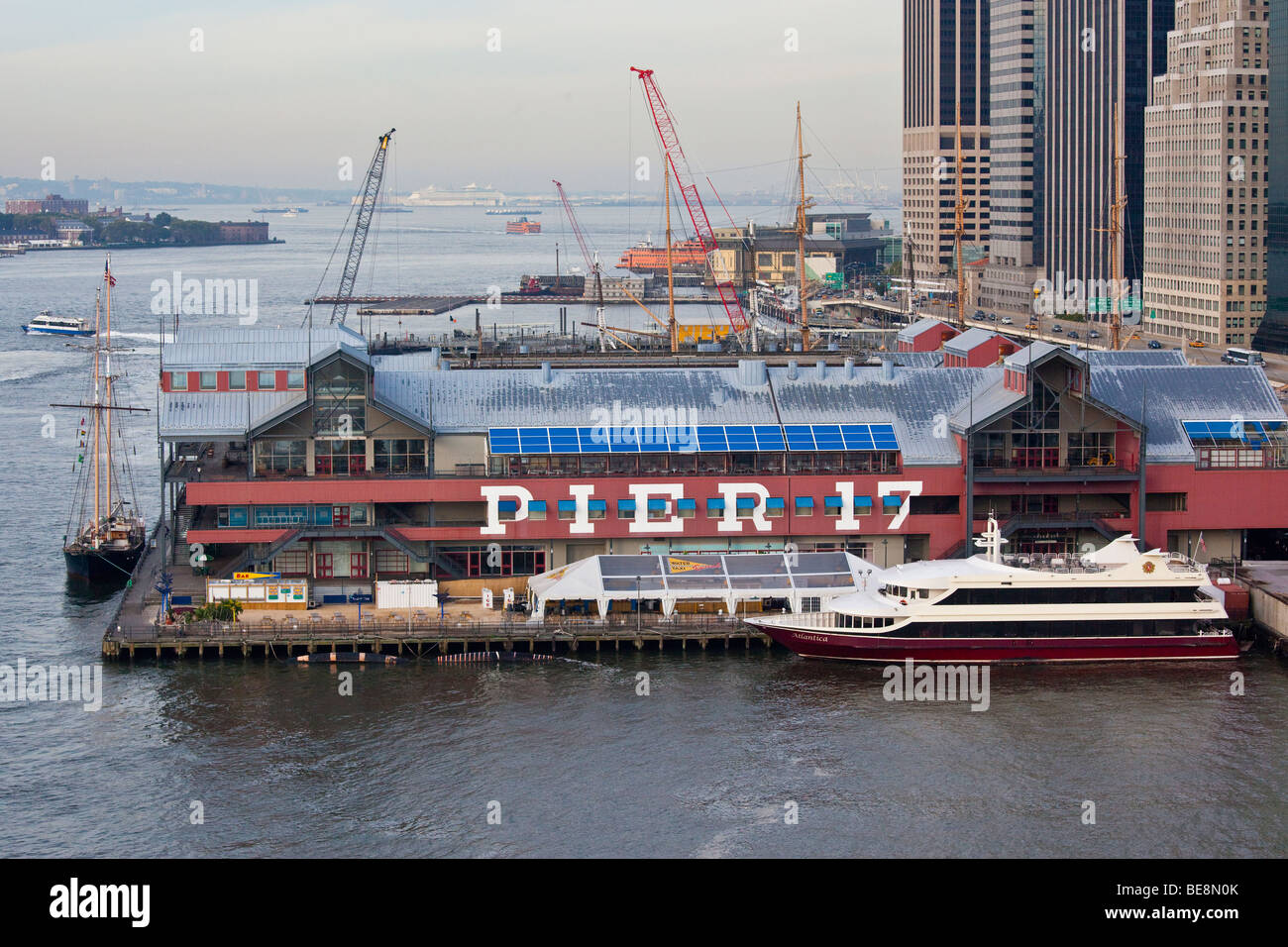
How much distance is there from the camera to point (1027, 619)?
189ft

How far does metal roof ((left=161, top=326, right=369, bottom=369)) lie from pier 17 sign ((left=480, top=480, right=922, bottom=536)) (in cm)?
729

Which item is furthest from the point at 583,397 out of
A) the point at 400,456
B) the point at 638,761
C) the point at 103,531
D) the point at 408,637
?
the point at 638,761

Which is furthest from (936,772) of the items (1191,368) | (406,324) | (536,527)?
(406,324)

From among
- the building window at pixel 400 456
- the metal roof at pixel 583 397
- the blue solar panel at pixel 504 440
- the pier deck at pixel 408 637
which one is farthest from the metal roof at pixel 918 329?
the pier deck at pixel 408 637

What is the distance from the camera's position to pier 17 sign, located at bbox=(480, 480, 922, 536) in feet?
208

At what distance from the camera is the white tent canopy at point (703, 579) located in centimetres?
5984

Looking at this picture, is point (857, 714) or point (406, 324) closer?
point (857, 714)

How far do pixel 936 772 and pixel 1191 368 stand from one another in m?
29.0

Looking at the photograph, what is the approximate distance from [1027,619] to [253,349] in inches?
1138

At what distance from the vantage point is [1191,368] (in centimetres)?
7038

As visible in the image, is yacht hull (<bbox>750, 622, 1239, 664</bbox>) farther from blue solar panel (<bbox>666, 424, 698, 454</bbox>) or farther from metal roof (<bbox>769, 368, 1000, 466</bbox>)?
metal roof (<bbox>769, 368, 1000, 466</bbox>)

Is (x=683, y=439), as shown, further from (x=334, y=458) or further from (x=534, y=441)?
(x=334, y=458)

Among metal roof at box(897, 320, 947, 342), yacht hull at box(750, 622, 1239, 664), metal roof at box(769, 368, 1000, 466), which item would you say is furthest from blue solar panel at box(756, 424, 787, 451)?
metal roof at box(897, 320, 947, 342)
